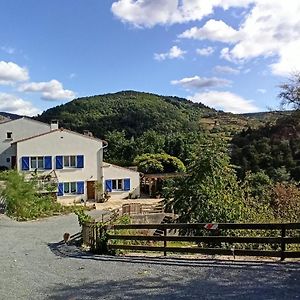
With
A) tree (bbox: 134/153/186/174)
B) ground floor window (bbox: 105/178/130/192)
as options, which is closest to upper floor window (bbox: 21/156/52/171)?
ground floor window (bbox: 105/178/130/192)

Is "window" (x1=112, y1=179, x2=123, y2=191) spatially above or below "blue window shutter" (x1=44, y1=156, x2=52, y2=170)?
below

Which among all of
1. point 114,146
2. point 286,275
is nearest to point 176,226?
point 286,275

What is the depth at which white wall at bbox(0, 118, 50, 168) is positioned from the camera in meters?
40.2

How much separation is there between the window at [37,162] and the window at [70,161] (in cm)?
203

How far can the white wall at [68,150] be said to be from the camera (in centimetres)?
3593

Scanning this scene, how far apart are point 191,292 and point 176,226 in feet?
9.61

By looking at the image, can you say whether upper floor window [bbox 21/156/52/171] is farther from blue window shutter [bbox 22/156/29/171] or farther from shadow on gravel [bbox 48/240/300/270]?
shadow on gravel [bbox 48/240/300/270]

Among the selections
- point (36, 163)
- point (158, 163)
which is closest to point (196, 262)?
point (36, 163)

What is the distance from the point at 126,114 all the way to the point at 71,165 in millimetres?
48402

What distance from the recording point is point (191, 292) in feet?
22.3

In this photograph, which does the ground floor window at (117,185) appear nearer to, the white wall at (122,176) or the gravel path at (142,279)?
the white wall at (122,176)

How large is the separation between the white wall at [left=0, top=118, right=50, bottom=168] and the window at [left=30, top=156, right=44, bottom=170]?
4239mm

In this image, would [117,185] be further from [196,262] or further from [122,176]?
[196,262]

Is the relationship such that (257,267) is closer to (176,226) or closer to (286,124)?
(176,226)
